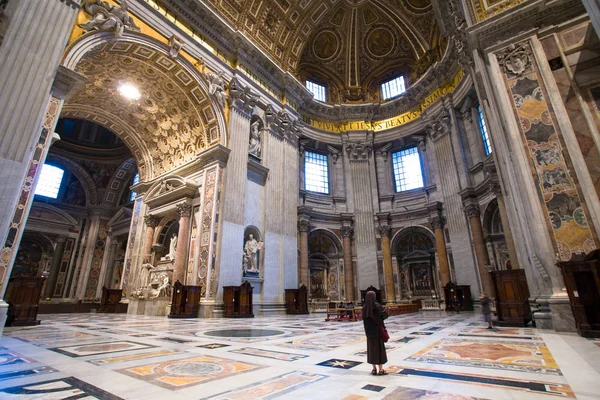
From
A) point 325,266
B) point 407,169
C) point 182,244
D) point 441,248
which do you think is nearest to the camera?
point 182,244

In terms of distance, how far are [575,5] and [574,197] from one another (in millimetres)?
4692

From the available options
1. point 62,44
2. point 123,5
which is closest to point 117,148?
point 123,5

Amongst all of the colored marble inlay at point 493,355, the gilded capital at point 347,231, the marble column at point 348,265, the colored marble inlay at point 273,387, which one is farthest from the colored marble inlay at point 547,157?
the marble column at point 348,265

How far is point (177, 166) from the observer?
14438mm

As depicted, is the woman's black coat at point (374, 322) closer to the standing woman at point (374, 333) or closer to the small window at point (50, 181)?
the standing woman at point (374, 333)

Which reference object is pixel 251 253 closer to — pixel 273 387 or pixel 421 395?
pixel 273 387

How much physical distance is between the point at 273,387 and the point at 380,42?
23.2m

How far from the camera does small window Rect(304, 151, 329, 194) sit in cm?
1930

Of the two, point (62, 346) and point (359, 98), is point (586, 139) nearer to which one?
point (62, 346)

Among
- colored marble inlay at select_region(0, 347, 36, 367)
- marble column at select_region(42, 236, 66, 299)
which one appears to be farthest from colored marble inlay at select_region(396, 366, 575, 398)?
marble column at select_region(42, 236, 66, 299)

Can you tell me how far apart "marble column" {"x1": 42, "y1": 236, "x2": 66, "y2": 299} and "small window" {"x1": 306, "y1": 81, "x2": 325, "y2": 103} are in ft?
60.6

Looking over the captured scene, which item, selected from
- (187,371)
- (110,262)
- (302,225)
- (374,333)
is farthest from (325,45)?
(187,371)

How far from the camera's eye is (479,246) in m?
14.0

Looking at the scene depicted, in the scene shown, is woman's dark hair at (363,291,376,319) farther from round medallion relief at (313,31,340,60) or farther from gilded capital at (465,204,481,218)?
round medallion relief at (313,31,340,60)
